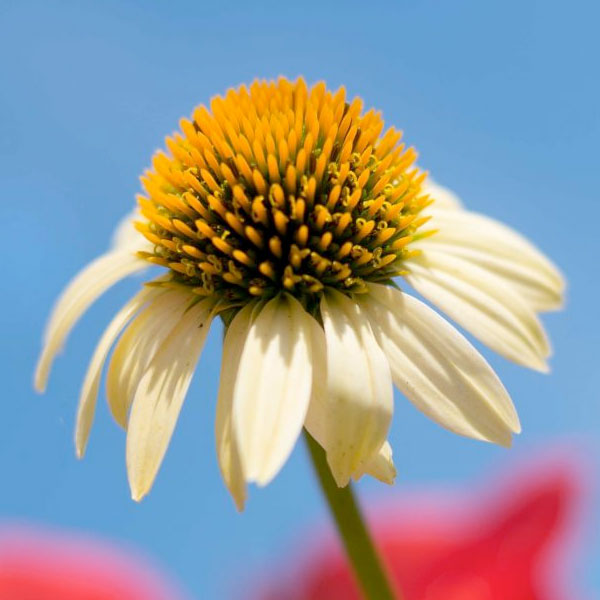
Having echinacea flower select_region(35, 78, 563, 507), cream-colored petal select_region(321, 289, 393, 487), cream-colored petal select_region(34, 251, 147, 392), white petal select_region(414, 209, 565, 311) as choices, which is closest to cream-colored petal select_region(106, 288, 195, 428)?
echinacea flower select_region(35, 78, 563, 507)

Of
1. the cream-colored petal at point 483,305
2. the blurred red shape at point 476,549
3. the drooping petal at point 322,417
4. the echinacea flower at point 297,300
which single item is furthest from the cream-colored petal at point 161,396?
the blurred red shape at point 476,549

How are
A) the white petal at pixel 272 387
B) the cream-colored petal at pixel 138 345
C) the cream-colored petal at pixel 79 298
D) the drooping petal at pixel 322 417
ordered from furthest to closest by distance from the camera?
the cream-colored petal at pixel 79 298, the cream-colored petal at pixel 138 345, the drooping petal at pixel 322 417, the white petal at pixel 272 387

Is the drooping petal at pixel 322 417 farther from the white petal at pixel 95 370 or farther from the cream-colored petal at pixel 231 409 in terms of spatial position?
the white petal at pixel 95 370

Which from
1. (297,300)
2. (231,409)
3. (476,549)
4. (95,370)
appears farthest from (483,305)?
(476,549)

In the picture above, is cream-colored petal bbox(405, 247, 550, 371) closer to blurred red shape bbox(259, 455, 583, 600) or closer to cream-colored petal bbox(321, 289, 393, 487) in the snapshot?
cream-colored petal bbox(321, 289, 393, 487)

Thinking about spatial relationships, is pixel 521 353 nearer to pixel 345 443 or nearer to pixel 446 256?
pixel 446 256

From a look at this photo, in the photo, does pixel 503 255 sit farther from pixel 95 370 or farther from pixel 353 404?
pixel 95 370

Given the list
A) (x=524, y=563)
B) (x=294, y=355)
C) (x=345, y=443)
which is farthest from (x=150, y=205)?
(x=524, y=563)
